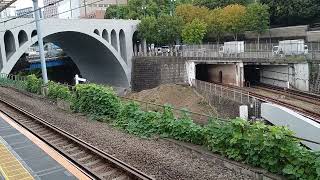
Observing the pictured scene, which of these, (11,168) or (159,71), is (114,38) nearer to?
(159,71)

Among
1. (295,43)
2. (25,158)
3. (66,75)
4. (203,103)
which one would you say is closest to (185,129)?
(25,158)

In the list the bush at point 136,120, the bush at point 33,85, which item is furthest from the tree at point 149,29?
the bush at point 136,120

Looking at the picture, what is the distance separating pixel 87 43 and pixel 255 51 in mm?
24426

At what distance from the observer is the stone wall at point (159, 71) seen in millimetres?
46312

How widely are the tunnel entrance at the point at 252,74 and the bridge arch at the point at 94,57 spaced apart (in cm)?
1814

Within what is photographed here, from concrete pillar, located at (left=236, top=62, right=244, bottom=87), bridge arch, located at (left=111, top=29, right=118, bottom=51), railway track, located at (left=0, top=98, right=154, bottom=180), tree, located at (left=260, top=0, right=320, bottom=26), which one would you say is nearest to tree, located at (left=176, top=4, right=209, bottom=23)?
tree, located at (left=260, top=0, right=320, bottom=26)

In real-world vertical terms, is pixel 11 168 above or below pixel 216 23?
below

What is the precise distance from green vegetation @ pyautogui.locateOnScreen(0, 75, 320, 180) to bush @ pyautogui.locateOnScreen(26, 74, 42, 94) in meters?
11.7

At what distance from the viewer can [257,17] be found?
50875mm

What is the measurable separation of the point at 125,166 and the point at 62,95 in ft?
50.6

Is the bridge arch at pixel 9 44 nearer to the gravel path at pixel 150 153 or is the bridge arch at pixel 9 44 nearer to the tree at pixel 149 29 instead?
the tree at pixel 149 29

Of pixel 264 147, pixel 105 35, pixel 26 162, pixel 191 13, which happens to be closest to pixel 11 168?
pixel 26 162

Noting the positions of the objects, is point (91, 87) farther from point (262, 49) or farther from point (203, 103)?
point (262, 49)

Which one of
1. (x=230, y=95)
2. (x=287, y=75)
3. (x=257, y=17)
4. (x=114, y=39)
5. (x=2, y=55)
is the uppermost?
(x=257, y=17)
